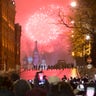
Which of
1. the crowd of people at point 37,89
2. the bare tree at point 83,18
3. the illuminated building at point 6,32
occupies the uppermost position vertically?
the illuminated building at point 6,32

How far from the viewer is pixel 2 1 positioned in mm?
129250

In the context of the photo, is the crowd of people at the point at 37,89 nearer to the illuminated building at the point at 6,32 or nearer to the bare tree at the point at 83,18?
the bare tree at the point at 83,18

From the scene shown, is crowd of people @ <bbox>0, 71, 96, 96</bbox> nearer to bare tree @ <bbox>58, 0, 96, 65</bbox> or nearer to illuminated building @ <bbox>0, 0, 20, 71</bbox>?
bare tree @ <bbox>58, 0, 96, 65</bbox>

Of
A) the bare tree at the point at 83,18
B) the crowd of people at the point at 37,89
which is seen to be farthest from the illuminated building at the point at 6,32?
the crowd of people at the point at 37,89

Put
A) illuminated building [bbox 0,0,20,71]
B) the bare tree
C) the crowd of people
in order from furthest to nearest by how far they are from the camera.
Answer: illuminated building [bbox 0,0,20,71], the bare tree, the crowd of people

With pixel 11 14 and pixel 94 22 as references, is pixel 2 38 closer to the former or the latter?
pixel 11 14

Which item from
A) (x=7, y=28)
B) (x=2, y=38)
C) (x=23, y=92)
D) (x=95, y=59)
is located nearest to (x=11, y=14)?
(x=7, y=28)

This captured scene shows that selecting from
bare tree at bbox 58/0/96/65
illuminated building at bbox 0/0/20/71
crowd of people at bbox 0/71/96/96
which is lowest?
crowd of people at bbox 0/71/96/96

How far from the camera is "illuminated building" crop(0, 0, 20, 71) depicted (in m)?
126

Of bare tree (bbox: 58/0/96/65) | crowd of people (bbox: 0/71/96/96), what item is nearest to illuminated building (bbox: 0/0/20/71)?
bare tree (bbox: 58/0/96/65)

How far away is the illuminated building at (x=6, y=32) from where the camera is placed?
126188 mm

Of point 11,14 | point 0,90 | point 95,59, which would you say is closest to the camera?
point 0,90

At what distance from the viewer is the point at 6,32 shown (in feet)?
445

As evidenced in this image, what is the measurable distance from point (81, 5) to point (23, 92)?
25.0m
